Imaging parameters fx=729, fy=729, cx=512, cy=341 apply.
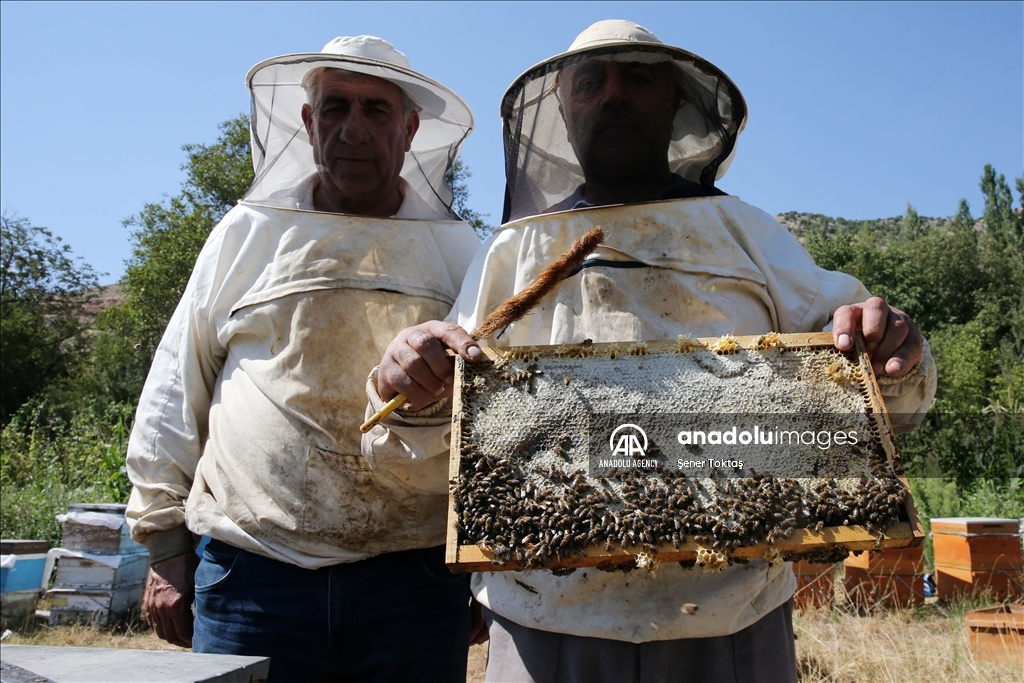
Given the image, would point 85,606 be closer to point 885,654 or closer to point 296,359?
point 296,359

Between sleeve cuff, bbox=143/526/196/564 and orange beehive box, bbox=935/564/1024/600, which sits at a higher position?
sleeve cuff, bbox=143/526/196/564

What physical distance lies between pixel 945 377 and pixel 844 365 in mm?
27876

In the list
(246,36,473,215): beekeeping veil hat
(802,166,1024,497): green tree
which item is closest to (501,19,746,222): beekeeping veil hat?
(246,36,473,215): beekeeping veil hat

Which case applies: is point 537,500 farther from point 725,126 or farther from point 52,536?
point 52,536

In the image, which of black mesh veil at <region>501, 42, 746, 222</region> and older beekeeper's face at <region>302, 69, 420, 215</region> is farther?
older beekeeper's face at <region>302, 69, 420, 215</region>

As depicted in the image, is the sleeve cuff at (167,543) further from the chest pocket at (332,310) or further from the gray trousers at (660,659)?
the gray trousers at (660,659)

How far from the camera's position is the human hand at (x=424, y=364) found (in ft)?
6.27

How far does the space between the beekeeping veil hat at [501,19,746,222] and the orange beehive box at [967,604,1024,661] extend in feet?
12.8

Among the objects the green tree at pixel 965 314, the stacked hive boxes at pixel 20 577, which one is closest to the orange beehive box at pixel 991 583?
the green tree at pixel 965 314

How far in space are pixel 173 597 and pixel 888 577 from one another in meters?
6.48

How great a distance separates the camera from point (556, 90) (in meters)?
2.16

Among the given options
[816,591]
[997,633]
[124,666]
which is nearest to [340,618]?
[124,666]

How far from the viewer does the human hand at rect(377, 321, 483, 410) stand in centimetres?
191

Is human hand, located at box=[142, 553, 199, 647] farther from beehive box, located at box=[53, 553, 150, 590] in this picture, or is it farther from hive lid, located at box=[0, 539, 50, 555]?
hive lid, located at box=[0, 539, 50, 555]
